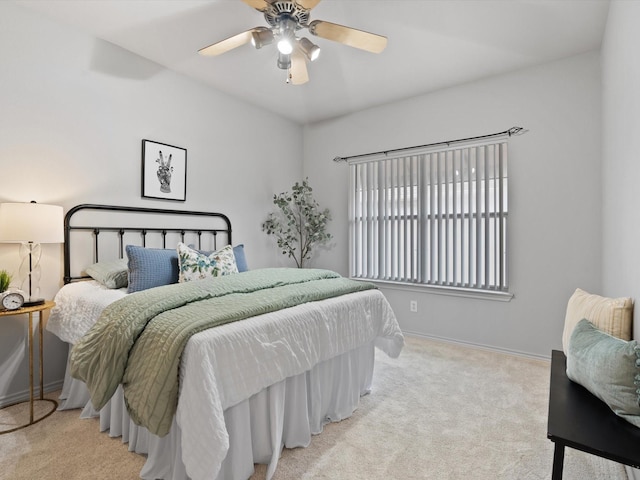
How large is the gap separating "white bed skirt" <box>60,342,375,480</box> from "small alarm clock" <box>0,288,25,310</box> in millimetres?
619

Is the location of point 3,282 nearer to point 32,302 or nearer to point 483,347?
point 32,302

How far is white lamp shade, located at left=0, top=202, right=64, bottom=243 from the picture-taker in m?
2.09

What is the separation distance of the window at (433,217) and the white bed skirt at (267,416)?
159cm

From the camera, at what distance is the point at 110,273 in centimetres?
245

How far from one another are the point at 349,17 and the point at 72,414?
3221mm

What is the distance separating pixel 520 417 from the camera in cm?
216

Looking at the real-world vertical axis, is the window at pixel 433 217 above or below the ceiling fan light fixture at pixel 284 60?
below

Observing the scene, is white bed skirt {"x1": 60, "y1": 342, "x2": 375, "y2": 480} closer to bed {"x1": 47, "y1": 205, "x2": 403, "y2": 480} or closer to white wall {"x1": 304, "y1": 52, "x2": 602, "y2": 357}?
bed {"x1": 47, "y1": 205, "x2": 403, "y2": 480}

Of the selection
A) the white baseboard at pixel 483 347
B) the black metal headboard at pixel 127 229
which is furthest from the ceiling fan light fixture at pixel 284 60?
the white baseboard at pixel 483 347

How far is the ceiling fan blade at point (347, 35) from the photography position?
209 centimetres

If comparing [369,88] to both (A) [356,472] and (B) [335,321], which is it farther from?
(A) [356,472]

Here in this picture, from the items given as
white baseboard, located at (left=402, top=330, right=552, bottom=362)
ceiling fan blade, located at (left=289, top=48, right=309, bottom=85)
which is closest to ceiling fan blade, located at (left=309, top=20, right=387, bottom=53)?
ceiling fan blade, located at (left=289, top=48, right=309, bottom=85)

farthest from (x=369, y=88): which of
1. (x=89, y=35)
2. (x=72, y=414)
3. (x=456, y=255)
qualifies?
(x=72, y=414)

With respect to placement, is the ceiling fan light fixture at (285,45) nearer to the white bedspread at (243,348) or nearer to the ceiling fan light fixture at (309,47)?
the ceiling fan light fixture at (309,47)
